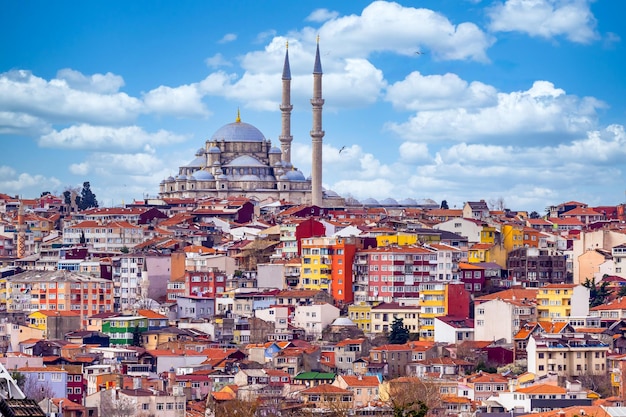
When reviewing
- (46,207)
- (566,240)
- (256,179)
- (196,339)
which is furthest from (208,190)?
(196,339)

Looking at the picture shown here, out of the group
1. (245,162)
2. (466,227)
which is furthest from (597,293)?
(245,162)

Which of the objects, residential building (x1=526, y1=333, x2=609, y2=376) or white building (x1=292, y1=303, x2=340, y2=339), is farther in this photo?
white building (x1=292, y1=303, x2=340, y2=339)

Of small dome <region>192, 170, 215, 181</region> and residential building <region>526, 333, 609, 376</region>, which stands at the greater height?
small dome <region>192, 170, 215, 181</region>

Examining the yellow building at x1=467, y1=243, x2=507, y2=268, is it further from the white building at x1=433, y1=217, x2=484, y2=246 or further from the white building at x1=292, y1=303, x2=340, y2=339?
the white building at x1=292, y1=303, x2=340, y2=339

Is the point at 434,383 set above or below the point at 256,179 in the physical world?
below

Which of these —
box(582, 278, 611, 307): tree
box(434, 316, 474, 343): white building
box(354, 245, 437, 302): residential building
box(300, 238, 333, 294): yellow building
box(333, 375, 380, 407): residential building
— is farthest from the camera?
box(300, 238, 333, 294): yellow building

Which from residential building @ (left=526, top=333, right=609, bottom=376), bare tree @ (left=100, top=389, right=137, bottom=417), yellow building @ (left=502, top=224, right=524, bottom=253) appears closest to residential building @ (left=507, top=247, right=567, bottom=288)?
yellow building @ (left=502, top=224, right=524, bottom=253)

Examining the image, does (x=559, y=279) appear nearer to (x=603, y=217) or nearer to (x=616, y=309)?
(x=616, y=309)
